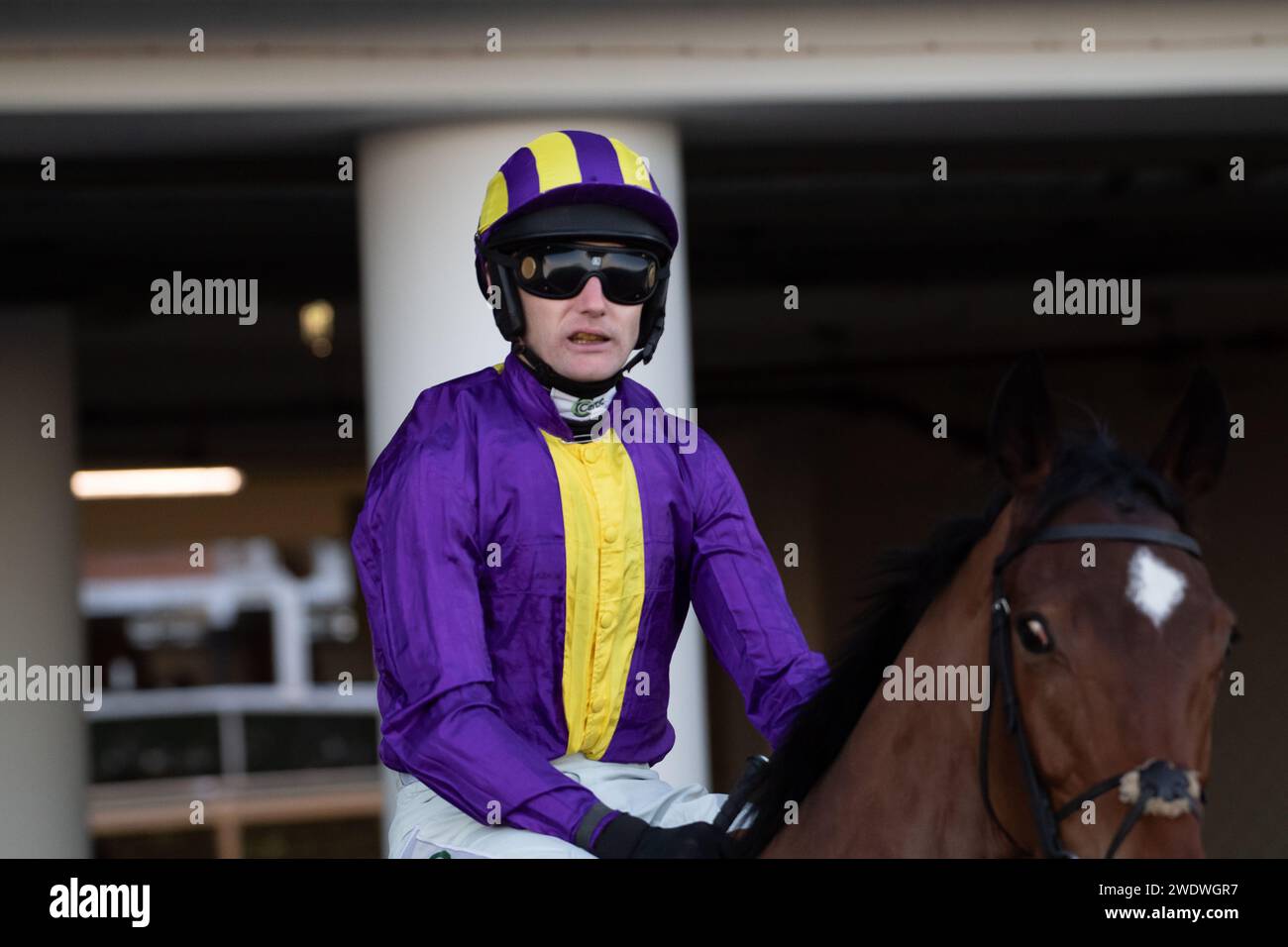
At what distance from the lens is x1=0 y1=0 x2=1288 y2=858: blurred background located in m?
3.82

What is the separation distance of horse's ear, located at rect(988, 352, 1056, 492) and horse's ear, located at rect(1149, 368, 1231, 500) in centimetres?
13

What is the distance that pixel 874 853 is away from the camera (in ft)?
5.74

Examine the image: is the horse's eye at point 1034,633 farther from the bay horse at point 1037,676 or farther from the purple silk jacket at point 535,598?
the purple silk jacket at point 535,598

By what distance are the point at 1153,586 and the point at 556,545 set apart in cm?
74

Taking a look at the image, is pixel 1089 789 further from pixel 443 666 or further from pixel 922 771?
pixel 443 666

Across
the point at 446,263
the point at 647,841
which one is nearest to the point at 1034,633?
the point at 647,841

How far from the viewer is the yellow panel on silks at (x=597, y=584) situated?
6.55 feet

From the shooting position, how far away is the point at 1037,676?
156 cm

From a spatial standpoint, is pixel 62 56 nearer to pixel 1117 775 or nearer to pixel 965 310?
pixel 1117 775

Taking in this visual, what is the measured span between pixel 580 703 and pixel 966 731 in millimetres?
534

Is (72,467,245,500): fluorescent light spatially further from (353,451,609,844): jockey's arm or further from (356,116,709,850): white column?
(353,451,609,844): jockey's arm

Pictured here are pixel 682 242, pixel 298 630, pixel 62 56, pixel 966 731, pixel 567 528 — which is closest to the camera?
pixel 966 731

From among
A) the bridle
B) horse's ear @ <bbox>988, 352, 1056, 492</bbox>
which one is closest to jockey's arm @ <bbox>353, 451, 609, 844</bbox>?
the bridle
